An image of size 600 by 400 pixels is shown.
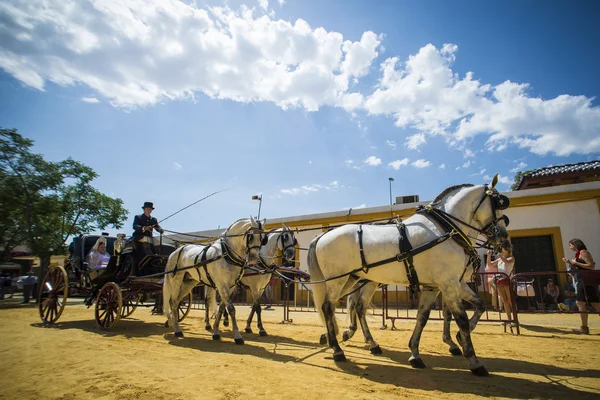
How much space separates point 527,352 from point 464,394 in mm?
2812

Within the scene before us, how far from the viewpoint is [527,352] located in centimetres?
509

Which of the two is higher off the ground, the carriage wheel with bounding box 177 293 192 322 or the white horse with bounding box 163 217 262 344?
the white horse with bounding box 163 217 262 344

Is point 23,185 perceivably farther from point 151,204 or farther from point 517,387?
point 517,387

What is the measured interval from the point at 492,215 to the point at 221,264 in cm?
506

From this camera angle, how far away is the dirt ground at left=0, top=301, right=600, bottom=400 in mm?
3299

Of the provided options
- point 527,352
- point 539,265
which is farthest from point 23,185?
point 539,265

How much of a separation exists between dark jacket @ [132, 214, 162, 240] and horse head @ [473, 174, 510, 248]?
713cm

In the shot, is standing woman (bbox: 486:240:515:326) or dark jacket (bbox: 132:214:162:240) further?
dark jacket (bbox: 132:214:162:240)

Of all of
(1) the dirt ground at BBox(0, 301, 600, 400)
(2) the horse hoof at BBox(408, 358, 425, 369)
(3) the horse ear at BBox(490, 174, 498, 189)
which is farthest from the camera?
(3) the horse ear at BBox(490, 174, 498, 189)

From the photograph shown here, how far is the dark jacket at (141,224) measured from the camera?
25.9ft

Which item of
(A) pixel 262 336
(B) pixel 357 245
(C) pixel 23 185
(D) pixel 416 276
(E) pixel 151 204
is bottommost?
(A) pixel 262 336

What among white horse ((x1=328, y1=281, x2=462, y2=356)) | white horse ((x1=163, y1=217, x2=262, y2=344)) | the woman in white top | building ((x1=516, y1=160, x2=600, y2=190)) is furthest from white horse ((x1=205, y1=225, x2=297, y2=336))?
building ((x1=516, y1=160, x2=600, y2=190))

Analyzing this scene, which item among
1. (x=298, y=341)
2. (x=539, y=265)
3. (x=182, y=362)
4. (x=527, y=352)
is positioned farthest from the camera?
(x=539, y=265)

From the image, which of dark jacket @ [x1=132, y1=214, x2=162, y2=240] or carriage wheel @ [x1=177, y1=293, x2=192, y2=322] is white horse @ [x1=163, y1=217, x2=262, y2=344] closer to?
dark jacket @ [x1=132, y1=214, x2=162, y2=240]
